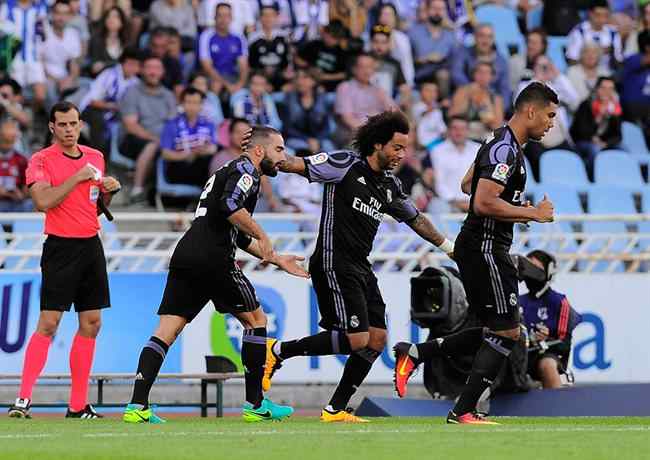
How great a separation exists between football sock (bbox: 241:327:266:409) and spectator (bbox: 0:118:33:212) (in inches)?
275

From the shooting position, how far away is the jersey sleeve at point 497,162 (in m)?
11.5

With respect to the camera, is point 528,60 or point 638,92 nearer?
point 638,92

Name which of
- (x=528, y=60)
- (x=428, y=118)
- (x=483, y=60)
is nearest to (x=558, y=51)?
(x=528, y=60)

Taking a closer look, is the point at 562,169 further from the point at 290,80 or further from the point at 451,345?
the point at 451,345

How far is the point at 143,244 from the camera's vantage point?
19.3 metres

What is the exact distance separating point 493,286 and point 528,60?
1229 cm

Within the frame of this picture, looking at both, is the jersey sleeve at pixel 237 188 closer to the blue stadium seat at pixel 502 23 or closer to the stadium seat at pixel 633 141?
the stadium seat at pixel 633 141

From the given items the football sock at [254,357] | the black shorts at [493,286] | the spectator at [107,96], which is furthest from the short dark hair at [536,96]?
the spectator at [107,96]

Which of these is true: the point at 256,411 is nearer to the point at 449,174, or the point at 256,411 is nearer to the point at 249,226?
the point at 249,226

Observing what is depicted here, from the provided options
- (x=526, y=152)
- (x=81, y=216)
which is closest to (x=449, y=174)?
(x=526, y=152)

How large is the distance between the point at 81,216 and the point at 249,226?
1.83 meters

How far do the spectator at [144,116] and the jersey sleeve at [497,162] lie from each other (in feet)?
29.7

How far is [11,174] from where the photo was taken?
19.0m

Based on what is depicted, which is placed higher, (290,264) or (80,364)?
(290,264)
